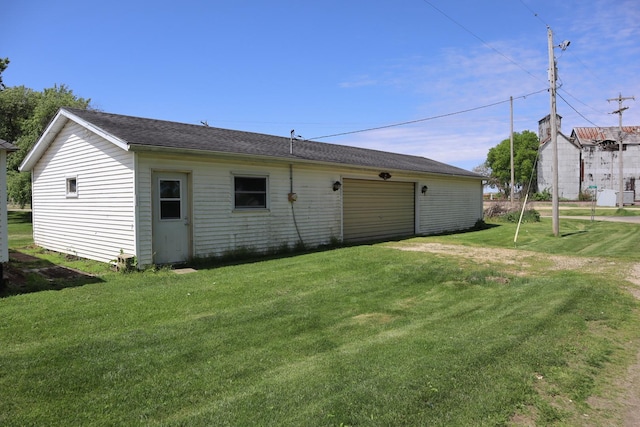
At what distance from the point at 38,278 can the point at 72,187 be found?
420 centimetres

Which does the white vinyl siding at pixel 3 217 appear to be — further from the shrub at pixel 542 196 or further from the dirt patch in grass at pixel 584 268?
the shrub at pixel 542 196

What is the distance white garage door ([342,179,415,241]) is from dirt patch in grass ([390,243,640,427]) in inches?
89.7

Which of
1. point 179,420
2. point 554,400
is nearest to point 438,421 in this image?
point 554,400

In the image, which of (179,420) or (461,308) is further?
(461,308)

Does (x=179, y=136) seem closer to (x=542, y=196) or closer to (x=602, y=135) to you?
(x=542, y=196)

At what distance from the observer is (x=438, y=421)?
9.54 ft

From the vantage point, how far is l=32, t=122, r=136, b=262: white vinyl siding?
891cm

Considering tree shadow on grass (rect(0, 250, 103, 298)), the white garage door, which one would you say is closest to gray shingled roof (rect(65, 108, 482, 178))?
the white garage door

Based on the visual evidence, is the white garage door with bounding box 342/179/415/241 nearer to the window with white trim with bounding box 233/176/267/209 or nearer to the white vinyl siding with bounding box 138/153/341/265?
the white vinyl siding with bounding box 138/153/341/265

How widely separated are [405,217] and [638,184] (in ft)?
162

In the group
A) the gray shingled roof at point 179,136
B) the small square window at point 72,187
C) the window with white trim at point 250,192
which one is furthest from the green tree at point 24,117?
the window with white trim at point 250,192

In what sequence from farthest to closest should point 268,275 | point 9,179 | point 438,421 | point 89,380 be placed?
point 9,179 < point 268,275 < point 89,380 < point 438,421

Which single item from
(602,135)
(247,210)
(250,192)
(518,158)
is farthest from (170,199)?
(518,158)

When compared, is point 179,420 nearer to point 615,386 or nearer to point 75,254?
point 615,386
